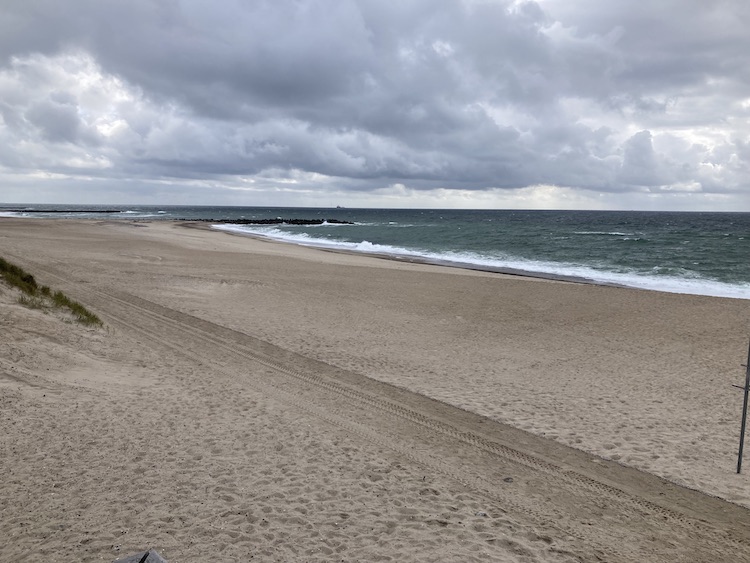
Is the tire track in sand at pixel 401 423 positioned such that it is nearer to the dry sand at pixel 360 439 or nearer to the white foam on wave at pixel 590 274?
the dry sand at pixel 360 439

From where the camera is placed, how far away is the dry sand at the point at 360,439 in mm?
4750

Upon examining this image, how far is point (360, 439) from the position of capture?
22.4ft

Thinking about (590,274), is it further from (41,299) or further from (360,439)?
(41,299)

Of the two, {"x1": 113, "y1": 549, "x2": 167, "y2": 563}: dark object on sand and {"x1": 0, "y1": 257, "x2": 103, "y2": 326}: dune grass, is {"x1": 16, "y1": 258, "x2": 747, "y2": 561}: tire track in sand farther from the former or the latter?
{"x1": 113, "y1": 549, "x2": 167, "y2": 563}: dark object on sand

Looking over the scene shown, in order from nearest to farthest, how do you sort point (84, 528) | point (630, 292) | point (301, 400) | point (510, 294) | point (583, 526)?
point (84, 528) < point (583, 526) < point (301, 400) < point (510, 294) < point (630, 292)

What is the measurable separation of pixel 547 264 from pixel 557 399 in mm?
26000

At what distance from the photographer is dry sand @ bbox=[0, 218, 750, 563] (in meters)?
4.75

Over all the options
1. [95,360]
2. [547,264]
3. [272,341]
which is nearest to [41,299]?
[95,360]

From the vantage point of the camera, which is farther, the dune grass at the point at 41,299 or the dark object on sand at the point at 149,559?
the dune grass at the point at 41,299

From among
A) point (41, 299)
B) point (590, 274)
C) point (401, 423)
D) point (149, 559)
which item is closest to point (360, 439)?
point (401, 423)

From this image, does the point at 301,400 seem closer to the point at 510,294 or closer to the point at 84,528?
the point at 84,528

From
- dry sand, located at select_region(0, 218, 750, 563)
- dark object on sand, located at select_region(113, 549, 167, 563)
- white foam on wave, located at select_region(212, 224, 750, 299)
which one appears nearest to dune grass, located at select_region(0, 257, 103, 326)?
dry sand, located at select_region(0, 218, 750, 563)

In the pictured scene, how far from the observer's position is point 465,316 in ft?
51.5

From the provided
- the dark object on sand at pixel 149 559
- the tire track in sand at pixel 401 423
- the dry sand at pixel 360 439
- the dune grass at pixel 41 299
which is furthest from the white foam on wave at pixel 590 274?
the dark object on sand at pixel 149 559
